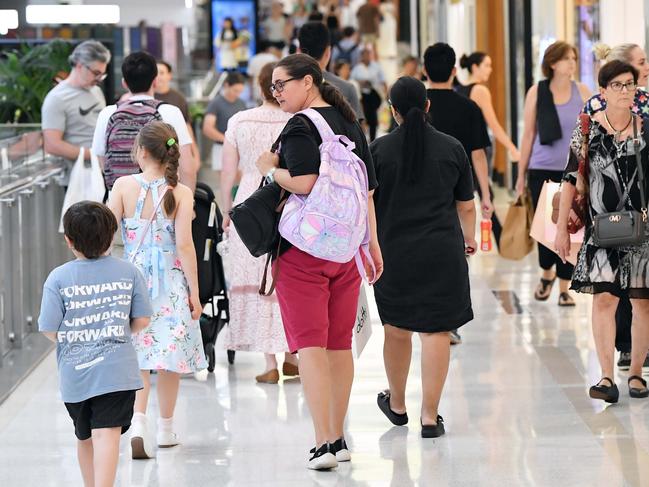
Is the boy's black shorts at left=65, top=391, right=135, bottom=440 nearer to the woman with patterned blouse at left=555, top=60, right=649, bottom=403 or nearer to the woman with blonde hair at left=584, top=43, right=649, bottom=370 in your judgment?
the woman with patterned blouse at left=555, top=60, right=649, bottom=403

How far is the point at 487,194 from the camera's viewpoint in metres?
7.75

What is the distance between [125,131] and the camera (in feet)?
22.0

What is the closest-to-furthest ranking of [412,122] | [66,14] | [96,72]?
[412,122], [96,72], [66,14]

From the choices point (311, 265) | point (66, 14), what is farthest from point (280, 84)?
point (66, 14)

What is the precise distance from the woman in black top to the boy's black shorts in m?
0.93

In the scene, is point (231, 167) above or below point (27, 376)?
above

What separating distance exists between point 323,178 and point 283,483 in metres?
1.18

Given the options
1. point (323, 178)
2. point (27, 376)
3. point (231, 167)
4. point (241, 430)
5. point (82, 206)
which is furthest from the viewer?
point (27, 376)

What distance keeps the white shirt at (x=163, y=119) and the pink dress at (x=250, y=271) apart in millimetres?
245

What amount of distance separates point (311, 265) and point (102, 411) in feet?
3.65

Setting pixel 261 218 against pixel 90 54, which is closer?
pixel 261 218

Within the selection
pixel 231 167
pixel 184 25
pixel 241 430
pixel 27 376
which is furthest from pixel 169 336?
pixel 184 25

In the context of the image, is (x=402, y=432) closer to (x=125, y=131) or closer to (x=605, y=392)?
(x=605, y=392)

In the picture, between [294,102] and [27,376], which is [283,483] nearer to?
[294,102]
